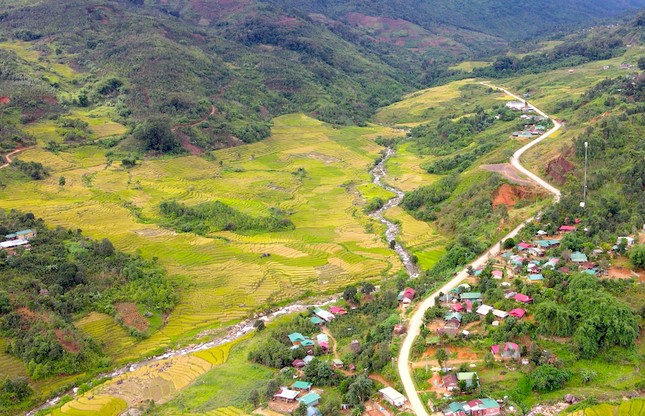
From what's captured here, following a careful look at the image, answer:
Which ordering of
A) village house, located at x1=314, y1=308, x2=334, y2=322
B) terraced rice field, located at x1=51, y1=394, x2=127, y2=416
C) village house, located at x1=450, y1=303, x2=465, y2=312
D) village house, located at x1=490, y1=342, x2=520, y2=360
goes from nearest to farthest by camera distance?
village house, located at x1=490, y1=342, x2=520, y2=360, terraced rice field, located at x1=51, y1=394, x2=127, y2=416, village house, located at x1=450, y1=303, x2=465, y2=312, village house, located at x1=314, y1=308, x2=334, y2=322

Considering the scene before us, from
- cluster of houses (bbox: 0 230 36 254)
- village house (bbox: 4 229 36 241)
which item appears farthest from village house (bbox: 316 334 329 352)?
village house (bbox: 4 229 36 241)

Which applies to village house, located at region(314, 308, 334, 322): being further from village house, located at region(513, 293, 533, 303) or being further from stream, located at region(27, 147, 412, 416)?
village house, located at region(513, 293, 533, 303)

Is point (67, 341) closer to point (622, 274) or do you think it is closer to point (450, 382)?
point (450, 382)

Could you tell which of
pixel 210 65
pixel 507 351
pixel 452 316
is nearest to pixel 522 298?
pixel 452 316

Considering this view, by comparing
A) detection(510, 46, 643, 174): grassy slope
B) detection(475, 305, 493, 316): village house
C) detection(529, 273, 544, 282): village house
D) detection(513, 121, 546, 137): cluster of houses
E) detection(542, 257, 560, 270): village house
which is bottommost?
detection(475, 305, 493, 316): village house

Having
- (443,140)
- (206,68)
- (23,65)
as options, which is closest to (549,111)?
(443,140)
